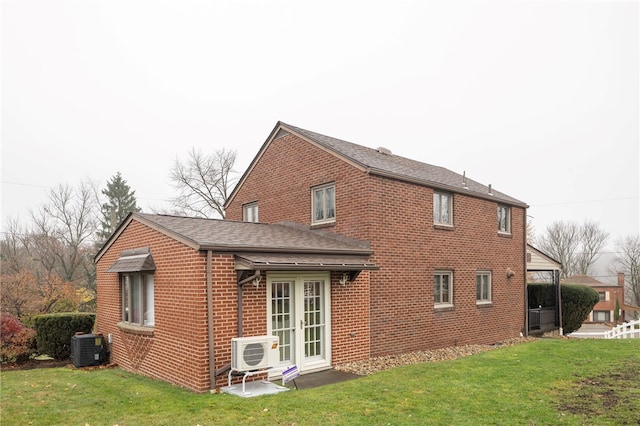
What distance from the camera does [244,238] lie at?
9852mm

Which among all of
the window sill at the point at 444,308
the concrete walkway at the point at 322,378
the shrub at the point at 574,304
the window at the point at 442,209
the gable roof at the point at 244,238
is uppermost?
the window at the point at 442,209

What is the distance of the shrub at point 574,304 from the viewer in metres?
21.2

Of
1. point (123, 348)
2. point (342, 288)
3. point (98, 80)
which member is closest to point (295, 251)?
point (342, 288)

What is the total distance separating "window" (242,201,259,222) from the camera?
1632cm

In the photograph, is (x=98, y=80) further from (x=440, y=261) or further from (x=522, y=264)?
(x=522, y=264)

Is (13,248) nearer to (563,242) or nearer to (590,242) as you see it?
Answer: (563,242)

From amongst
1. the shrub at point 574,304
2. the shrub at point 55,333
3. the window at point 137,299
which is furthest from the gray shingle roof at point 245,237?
the shrub at point 574,304

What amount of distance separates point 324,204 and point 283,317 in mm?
4376

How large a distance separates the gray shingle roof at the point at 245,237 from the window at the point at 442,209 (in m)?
3.64

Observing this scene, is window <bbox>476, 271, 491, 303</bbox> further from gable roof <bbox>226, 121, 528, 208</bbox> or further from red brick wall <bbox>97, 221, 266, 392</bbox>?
red brick wall <bbox>97, 221, 266, 392</bbox>

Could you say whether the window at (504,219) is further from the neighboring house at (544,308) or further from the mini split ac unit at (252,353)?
the mini split ac unit at (252,353)

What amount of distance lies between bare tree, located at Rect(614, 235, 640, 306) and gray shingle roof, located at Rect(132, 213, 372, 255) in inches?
2430

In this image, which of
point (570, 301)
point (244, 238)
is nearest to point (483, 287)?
point (570, 301)

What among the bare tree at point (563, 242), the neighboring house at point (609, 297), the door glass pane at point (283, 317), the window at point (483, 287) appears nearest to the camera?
the door glass pane at point (283, 317)
